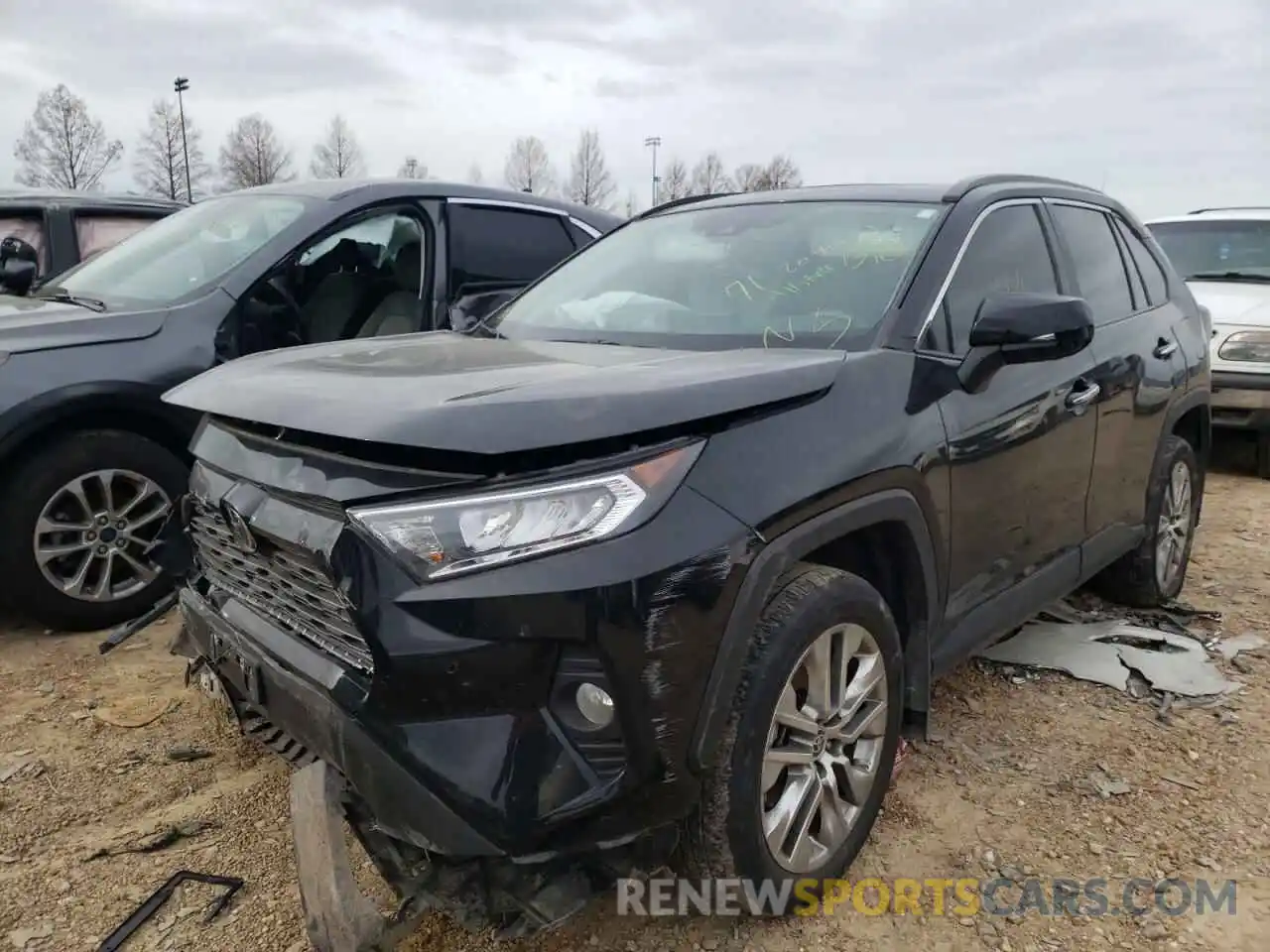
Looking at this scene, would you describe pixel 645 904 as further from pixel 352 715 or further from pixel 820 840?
pixel 352 715

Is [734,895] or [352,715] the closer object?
[352,715]

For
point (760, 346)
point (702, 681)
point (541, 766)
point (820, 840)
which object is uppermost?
point (760, 346)

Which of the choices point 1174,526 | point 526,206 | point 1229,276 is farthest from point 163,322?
point 1229,276

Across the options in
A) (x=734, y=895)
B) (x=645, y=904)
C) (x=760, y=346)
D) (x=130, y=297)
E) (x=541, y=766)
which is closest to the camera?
(x=541, y=766)

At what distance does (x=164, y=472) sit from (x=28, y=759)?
3.99 feet

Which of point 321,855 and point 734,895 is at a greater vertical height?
point 321,855

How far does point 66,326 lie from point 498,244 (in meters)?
2.02

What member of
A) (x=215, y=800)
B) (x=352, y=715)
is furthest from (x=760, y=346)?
(x=215, y=800)

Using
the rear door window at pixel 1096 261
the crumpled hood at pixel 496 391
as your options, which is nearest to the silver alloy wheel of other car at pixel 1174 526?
the rear door window at pixel 1096 261

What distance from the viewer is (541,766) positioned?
1794 mm

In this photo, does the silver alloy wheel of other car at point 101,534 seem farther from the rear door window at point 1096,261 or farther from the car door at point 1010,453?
the rear door window at point 1096,261

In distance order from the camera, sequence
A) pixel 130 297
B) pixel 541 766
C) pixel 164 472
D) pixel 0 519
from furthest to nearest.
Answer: pixel 130 297 < pixel 164 472 < pixel 0 519 < pixel 541 766

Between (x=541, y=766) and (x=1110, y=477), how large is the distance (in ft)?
8.78

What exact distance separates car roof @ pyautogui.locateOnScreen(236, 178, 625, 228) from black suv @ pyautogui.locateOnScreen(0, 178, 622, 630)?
11 mm
